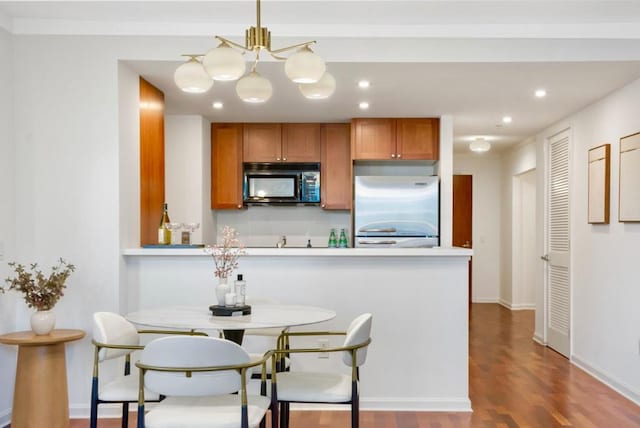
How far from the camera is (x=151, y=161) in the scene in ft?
15.8

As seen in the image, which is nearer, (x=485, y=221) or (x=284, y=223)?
(x=284, y=223)

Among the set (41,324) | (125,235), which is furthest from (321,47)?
(41,324)

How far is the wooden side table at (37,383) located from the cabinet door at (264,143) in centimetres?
341

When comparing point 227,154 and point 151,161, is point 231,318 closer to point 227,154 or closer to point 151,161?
point 151,161

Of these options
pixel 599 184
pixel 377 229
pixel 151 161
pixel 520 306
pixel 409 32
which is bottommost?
pixel 520 306

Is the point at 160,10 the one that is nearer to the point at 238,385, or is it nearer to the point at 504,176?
the point at 238,385

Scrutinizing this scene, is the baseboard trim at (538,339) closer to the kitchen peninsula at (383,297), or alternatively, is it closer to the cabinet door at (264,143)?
the kitchen peninsula at (383,297)

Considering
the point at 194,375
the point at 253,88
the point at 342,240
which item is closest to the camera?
the point at 194,375

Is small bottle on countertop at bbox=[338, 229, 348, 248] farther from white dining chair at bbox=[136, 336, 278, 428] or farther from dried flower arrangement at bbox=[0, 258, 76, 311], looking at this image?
white dining chair at bbox=[136, 336, 278, 428]

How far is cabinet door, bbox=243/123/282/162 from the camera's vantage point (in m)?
6.80

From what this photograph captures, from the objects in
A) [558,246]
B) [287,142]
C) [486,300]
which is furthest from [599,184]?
[486,300]

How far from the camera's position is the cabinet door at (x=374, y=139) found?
652 cm

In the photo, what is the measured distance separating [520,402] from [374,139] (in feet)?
9.91

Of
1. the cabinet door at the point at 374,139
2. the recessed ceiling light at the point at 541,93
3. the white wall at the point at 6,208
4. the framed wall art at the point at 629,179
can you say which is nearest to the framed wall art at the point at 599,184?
the framed wall art at the point at 629,179
